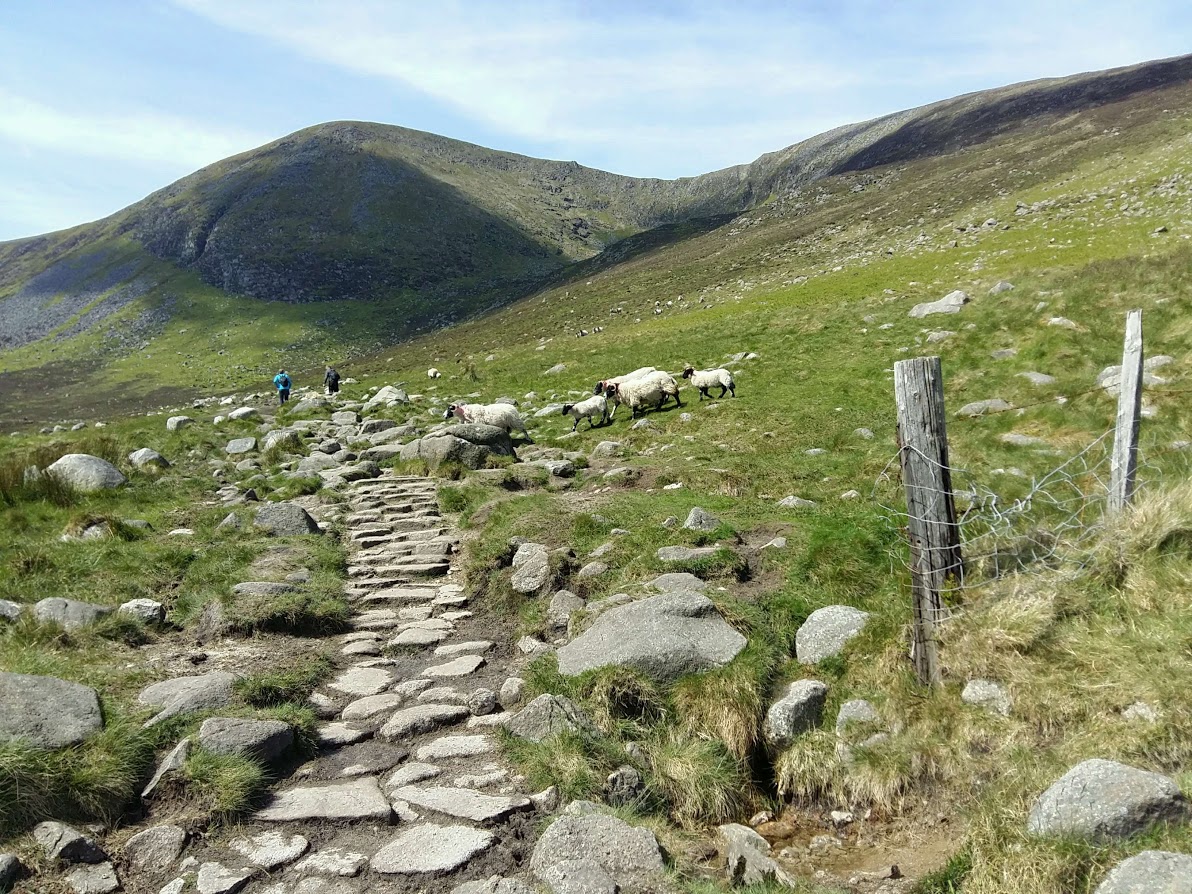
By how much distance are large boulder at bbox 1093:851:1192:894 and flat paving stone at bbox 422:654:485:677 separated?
651 centimetres

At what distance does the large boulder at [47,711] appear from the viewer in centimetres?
599

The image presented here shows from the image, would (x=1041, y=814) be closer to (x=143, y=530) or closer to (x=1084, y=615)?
(x=1084, y=615)

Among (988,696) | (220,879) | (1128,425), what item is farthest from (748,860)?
(1128,425)

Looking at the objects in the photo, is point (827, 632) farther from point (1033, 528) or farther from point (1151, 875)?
point (1151, 875)

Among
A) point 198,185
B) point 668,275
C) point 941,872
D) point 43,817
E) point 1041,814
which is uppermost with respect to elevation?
point 198,185

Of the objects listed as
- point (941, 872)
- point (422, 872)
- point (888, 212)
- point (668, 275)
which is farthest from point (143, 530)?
point (888, 212)

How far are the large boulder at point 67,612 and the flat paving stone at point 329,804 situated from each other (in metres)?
4.58

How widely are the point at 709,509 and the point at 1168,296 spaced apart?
52.0 ft

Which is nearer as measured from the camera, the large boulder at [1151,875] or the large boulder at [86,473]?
the large boulder at [1151,875]

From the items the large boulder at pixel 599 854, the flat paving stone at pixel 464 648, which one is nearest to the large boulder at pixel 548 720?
the large boulder at pixel 599 854

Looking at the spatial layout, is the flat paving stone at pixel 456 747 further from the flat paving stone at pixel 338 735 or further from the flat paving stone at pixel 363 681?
the flat paving stone at pixel 363 681

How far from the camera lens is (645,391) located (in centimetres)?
2491

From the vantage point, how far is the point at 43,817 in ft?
18.1

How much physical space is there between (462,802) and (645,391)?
1944 cm
